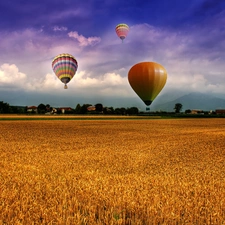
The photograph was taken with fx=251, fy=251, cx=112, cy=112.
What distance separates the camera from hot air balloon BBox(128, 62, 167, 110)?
145ft

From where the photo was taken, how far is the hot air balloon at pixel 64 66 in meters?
54.1

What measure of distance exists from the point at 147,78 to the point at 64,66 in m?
19.7

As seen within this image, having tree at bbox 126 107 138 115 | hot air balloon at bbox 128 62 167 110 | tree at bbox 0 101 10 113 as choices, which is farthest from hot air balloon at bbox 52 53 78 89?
tree at bbox 0 101 10 113

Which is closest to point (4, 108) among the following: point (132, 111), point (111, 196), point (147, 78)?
point (132, 111)

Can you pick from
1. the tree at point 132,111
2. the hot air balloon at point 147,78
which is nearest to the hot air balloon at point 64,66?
the hot air balloon at point 147,78

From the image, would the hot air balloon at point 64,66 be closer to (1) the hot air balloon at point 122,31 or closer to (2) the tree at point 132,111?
(1) the hot air balloon at point 122,31

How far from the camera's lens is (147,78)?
44.3 m

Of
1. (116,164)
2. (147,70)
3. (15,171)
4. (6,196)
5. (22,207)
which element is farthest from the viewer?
(147,70)

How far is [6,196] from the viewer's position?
18.6 feet

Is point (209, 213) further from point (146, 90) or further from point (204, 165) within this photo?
→ point (146, 90)

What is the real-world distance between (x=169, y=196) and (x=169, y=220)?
137 centimetres

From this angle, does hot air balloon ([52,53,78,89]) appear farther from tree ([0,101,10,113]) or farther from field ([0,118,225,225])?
tree ([0,101,10,113])

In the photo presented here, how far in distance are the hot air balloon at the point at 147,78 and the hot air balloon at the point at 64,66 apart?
1501cm

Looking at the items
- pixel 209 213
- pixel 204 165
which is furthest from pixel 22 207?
pixel 204 165
